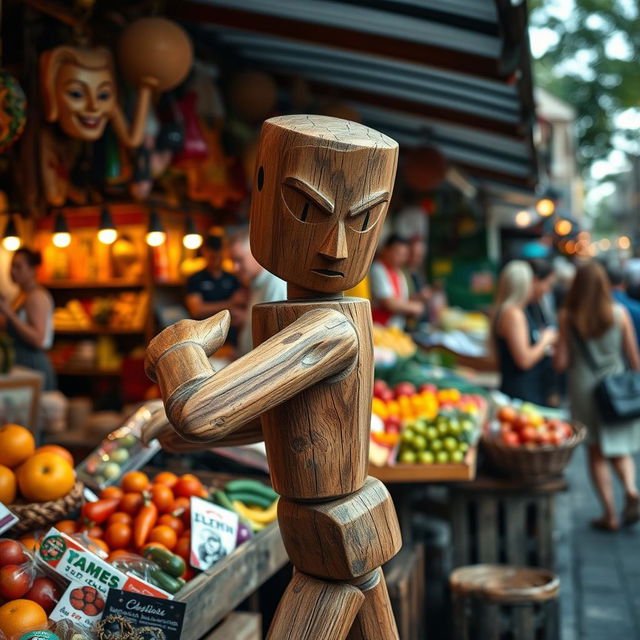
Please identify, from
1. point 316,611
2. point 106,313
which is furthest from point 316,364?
point 106,313

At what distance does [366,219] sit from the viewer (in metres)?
1.75

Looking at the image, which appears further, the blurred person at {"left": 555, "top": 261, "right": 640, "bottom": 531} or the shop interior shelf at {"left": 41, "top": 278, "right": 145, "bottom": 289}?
the shop interior shelf at {"left": 41, "top": 278, "right": 145, "bottom": 289}

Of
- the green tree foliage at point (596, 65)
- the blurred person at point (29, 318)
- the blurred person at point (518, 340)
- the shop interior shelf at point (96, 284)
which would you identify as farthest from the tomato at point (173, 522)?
the green tree foliage at point (596, 65)

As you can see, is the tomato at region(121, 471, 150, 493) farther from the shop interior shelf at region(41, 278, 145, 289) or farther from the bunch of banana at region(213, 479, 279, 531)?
the shop interior shelf at region(41, 278, 145, 289)

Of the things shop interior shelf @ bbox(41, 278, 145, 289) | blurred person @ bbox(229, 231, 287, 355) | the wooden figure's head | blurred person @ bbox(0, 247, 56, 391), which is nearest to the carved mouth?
the wooden figure's head

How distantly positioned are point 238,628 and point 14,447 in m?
0.93

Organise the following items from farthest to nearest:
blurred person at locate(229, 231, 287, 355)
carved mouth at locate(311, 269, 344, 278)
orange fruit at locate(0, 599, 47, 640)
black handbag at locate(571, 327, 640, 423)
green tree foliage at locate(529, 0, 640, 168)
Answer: green tree foliage at locate(529, 0, 640, 168)
black handbag at locate(571, 327, 640, 423)
blurred person at locate(229, 231, 287, 355)
orange fruit at locate(0, 599, 47, 640)
carved mouth at locate(311, 269, 344, 278)

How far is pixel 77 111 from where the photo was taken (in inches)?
157

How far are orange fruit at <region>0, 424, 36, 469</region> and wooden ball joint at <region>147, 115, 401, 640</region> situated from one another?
0.92 metres

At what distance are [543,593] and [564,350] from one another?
3.04 meters

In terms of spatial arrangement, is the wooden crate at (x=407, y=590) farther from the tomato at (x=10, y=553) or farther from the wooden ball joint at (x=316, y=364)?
the tomato at (x=10, y=553)

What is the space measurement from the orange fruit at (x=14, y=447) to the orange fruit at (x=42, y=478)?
6 centimetres

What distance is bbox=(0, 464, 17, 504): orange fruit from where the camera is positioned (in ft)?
7.49

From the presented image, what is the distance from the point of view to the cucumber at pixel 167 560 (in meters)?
2.38
